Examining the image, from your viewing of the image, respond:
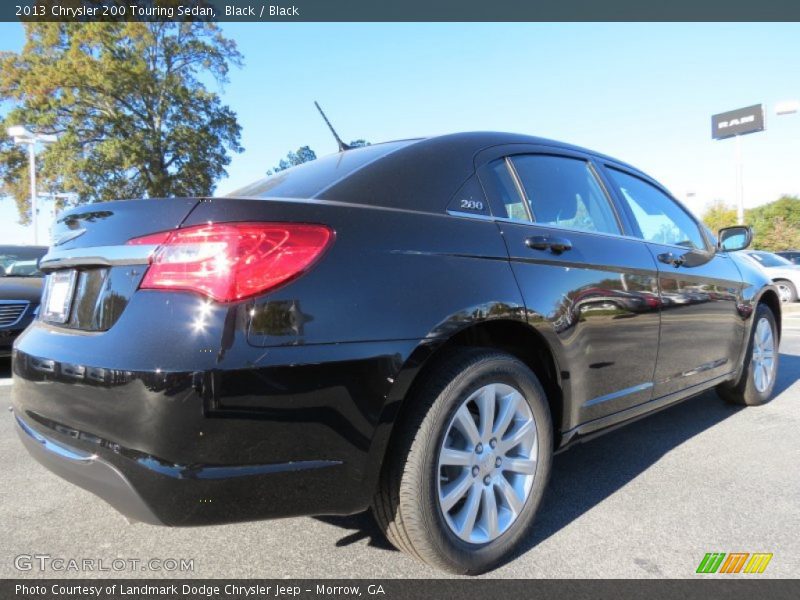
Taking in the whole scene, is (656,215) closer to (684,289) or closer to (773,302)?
(684,289)

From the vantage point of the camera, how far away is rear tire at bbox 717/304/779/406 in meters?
4.16

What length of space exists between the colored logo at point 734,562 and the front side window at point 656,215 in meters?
1.61

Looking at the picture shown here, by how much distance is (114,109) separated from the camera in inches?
850

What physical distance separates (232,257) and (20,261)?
6.95 meters

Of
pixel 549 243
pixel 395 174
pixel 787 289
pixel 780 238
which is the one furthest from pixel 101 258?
pixel 780 238

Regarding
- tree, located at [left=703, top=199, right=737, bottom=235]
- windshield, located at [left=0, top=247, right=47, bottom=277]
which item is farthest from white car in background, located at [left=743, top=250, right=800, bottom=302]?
tree, located at [left=703, top=199, right=737, bottom=235]

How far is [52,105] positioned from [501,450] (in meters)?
24.3

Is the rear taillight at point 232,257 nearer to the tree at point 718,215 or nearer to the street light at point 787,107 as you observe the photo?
the street light at point 787,107

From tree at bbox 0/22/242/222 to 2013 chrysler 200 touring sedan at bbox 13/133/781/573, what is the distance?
814 inches

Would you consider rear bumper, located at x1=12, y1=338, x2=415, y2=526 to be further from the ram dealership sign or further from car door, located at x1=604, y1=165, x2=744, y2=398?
the ram dealership sign

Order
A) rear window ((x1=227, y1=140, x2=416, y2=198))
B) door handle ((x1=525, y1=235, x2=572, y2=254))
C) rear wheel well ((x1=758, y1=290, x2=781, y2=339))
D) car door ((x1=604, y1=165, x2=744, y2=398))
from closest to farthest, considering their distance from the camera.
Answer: rear window ((x1=227, y1=140, x2=416, y2=198)) → door handle ((x1=525, y1=235, x2=572, y2=254)) → car door ((x1=604, y1=165, x2=744, y2=398)) → rear wheel well ((x1=758, y1=290, x2=781, y2=339))

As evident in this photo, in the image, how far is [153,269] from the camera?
1.66 m

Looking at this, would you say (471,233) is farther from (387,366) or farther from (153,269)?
(153,269)

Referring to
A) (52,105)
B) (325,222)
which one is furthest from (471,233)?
(52,105)
